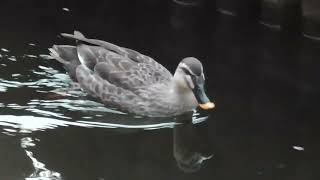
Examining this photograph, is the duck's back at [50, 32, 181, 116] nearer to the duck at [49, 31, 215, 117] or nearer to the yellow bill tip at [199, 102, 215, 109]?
the duck at [49, 31, 215, 117]

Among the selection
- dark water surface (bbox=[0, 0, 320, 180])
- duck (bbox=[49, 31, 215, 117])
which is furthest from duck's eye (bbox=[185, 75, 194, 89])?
dark water surface (bbox=[0, 0, 320, 180])

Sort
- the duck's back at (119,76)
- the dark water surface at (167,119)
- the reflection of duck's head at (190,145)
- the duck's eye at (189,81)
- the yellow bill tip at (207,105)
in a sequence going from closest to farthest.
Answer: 1. the dark water surface at (167,119)
2. the reflection of duck's head at (190,145)
3. the yellow bill tip at (207,105)
4. the duck's eye at (189,81)
5. the duck's back at (119,76)

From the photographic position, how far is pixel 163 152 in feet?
19.0

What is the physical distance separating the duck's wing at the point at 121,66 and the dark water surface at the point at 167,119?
28cm

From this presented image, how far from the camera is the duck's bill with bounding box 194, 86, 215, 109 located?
6.14 m

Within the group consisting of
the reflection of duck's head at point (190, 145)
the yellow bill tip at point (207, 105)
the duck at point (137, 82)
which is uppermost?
the duck at point (137, 82)

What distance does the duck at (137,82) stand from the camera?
629 cm

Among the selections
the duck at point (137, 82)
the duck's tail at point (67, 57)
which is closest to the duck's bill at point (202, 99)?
the duck at point (137, 82)

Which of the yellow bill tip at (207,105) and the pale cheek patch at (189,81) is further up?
the pale cheek patch at (189,81)

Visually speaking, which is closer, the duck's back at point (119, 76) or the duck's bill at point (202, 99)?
the duck's bill at point (202, 99)

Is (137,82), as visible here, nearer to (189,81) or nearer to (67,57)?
(189,81)

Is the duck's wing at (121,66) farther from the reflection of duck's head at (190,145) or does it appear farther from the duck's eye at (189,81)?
the reflection of duck's head at (190,145)

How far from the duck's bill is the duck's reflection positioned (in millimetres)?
215

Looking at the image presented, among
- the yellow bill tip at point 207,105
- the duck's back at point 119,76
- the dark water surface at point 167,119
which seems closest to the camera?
the dark water surface at point 167,119
